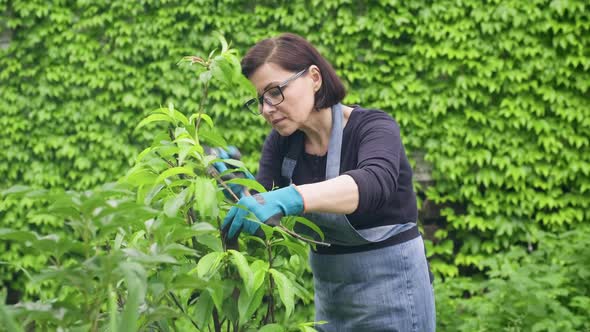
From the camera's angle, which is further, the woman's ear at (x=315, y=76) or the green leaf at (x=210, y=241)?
the woman's ear at (x=315, y=76)

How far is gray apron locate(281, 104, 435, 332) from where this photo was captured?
6.89ft

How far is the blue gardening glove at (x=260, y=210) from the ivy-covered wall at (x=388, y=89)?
10.9 ft

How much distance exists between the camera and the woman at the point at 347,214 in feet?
6.77

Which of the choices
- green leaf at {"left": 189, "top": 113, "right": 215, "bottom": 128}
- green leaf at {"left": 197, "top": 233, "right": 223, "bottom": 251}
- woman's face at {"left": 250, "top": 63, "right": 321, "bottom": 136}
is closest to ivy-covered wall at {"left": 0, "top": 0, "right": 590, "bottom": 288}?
woman's face at {"left": 250, "top": 63, "right": 321, "bottom": 136}

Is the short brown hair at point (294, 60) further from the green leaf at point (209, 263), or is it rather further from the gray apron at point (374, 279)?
the green leaf at point (209, 263)

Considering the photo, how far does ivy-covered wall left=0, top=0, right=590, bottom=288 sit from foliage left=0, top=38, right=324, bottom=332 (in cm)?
331

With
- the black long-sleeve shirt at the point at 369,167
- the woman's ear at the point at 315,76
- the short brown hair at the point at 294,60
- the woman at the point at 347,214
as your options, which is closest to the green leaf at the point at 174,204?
the black long-sleeve shirt at the point at 369,167

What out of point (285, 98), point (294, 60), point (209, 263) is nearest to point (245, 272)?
point (209, 263)

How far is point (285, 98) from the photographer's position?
2061mm

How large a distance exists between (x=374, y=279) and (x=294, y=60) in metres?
0.76

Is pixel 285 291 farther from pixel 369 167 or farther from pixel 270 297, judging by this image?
pixel 369 167

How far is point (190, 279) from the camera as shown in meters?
1.14

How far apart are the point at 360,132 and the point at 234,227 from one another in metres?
0.79

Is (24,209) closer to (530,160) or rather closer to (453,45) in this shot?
(453,45)
